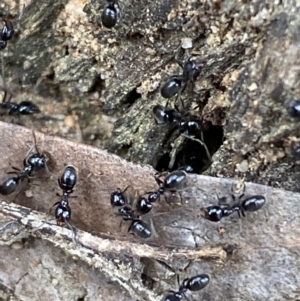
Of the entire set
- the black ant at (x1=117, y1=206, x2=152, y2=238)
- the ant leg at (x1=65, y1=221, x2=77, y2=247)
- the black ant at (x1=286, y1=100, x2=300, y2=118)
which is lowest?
the ant leg at (x1=65, y1=221, x2=77, y2=247)

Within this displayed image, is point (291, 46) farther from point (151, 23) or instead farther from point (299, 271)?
point (299, 271)

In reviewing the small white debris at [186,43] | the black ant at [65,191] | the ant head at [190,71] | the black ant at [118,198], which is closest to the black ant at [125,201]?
the black ant at [118,198]

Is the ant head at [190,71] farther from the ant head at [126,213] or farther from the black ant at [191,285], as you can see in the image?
the black ant at [191,285]

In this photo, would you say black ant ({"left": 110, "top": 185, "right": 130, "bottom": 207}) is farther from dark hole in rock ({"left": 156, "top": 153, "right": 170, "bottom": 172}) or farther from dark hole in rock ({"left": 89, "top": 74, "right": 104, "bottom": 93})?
dark hole in rock ({"left": 89, "top": 74, "right": 104, "bottom": 93})

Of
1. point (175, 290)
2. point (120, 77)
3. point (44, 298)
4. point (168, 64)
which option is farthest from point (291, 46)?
point (44, 298)

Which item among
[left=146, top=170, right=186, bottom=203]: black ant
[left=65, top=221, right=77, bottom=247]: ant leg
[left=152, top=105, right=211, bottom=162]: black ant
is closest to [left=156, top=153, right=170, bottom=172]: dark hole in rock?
[left=152, top=105, right=211, bottom=162]: black ant
